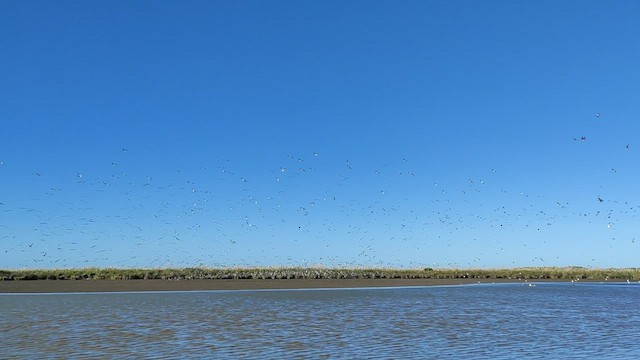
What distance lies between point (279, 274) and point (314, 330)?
61.6 metres

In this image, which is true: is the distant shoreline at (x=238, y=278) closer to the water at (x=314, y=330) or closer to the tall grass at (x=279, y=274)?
the tall grass at (x=279, y=274)

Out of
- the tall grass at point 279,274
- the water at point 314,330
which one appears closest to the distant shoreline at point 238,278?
the tall grass at point 279,274

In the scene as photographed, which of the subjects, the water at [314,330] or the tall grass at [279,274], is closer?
the water at [314,330]

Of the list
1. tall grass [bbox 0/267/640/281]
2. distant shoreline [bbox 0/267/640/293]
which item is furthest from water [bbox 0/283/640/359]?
tall grass [bbox 0/267/640/281]

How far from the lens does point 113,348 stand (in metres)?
21.5

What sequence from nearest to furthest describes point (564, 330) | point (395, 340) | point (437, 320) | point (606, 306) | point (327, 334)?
point (395, 340), point (327, 334), point (564, 330), point (437, 320), point (606, 306)

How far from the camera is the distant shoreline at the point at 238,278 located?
63188mm

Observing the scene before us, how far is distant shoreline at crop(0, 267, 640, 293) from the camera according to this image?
6319 centimetres

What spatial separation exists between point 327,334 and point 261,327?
144 inches

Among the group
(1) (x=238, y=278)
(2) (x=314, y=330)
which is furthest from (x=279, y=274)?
(2) (x=314, y=330)

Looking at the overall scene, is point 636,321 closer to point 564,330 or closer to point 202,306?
point 564,330

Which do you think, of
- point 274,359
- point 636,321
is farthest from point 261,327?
point 636,321

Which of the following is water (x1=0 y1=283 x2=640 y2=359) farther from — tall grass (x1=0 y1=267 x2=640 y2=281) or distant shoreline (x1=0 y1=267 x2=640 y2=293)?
tall grass (x1=0 y1=267 x2=640 y2=281)

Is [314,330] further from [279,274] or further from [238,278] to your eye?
[279,274]
